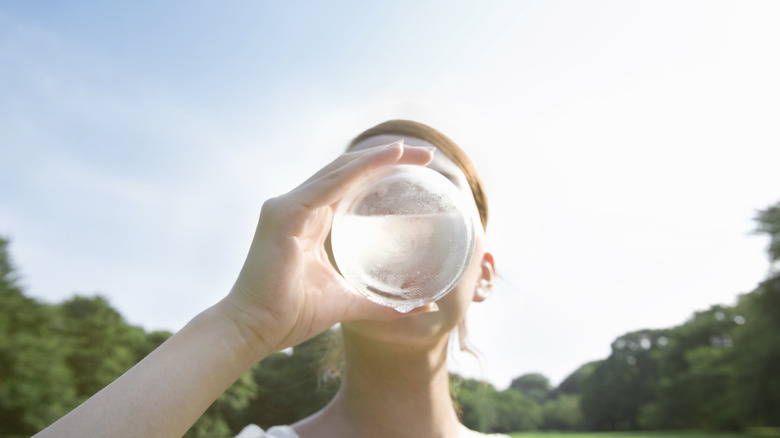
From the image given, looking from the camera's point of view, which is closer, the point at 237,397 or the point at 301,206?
the point at 301,206

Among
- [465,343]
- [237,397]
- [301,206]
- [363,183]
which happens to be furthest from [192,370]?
[237,397]

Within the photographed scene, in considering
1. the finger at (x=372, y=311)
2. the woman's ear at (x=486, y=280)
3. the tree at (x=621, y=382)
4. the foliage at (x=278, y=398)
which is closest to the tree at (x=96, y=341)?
the foliage at (x=278, y=398)

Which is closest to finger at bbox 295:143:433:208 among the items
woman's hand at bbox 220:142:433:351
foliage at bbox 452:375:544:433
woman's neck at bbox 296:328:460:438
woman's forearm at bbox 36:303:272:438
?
woman's hand at bbox 220:142:433:351

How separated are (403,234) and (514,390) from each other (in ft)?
231

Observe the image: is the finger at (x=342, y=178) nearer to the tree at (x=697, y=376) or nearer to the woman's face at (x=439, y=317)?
the woman's face at (x=439, y=317)

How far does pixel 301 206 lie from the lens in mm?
2090

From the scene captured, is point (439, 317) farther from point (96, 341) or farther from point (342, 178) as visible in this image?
point (96, 341)

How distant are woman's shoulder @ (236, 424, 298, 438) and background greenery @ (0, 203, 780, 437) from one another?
33.0 meters

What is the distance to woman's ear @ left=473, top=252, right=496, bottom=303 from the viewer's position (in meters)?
3.23

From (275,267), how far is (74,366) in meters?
61.3

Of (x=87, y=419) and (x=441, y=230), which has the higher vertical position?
(x=441, y=230)

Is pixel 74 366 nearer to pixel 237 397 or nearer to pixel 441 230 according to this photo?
pixel 237 397

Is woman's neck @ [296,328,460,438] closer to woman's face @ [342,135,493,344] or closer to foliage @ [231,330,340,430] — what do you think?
woman's face @ [342,135,493,344]

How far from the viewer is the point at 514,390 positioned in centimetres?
6775
